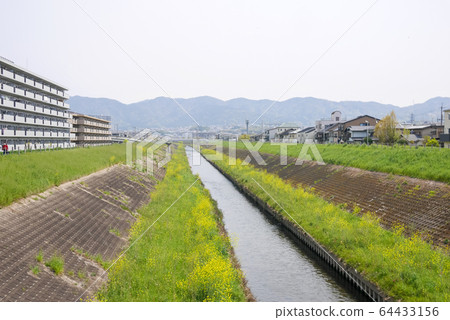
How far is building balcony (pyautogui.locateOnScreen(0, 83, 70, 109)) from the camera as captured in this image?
35.6 meters

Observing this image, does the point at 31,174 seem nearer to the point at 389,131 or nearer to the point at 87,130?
the point at 389,131

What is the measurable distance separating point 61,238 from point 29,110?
3582 centimetres

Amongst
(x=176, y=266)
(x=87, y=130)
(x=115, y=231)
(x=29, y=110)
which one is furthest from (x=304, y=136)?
(x=176, y=266)

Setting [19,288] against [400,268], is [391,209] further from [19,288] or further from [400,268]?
[19,288]

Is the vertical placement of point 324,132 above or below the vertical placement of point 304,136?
above

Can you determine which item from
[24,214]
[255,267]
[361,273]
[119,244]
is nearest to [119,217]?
[119,244]

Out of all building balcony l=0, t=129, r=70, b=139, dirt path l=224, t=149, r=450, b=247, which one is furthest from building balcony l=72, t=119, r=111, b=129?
dirt path l=224, t=149, r=450, b=247

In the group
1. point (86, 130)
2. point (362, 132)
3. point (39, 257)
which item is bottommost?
point (39, 257)

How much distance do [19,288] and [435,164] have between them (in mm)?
20100

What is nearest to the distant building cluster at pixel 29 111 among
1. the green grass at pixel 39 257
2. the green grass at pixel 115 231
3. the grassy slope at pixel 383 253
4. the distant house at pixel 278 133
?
the green grass at pixel 115 231

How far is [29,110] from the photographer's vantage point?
4125 centimetres

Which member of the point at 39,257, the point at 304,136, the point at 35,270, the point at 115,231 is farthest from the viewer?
the point at 304,136

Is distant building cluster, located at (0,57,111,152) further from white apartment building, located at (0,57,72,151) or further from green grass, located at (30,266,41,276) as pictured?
green grass, located at (30,266,41,276)

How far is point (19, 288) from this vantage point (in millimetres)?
7727
